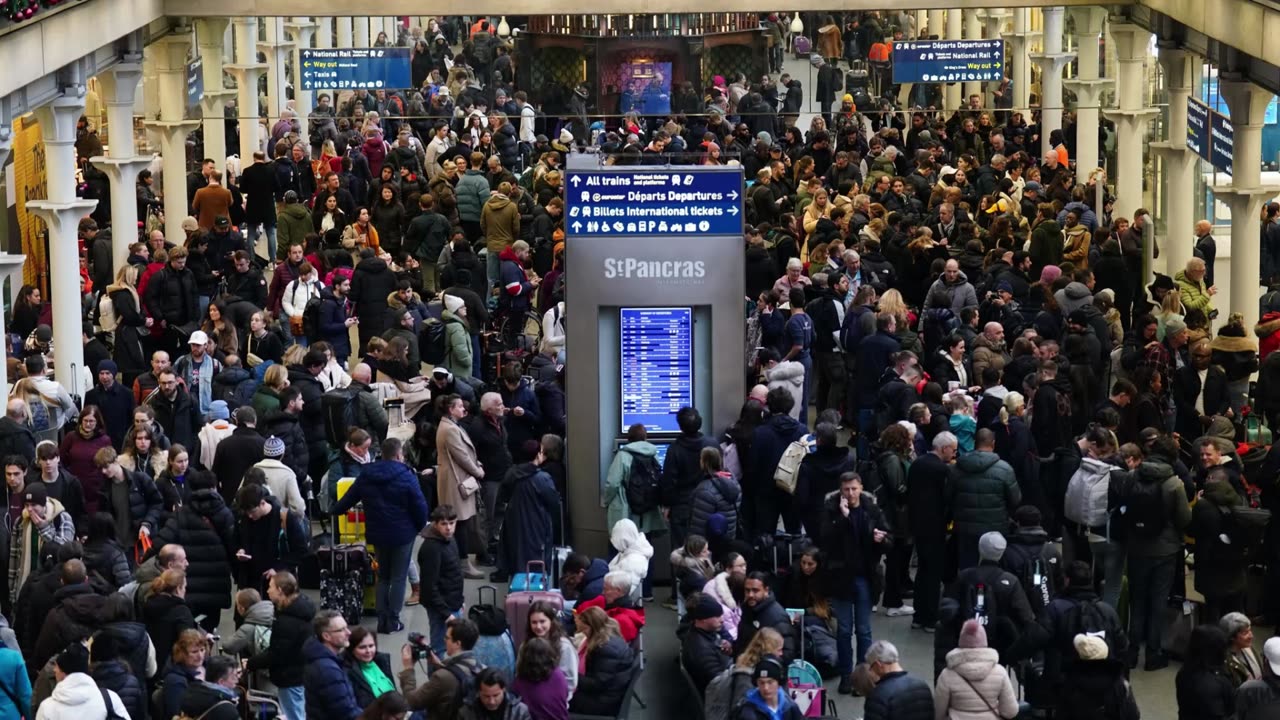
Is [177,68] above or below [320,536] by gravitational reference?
above

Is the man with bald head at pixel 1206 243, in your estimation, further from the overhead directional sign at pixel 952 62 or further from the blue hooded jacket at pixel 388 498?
the blue hooded jacket at pixel 388 498

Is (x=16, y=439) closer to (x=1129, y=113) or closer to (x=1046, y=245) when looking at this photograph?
(x=1046, y=245)

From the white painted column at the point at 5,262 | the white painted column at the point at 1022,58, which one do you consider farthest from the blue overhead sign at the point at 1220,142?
the white painted column at the point at 1022,58

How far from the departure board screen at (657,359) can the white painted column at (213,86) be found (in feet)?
45.7

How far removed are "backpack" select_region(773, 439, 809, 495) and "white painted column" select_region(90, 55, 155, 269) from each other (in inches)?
446

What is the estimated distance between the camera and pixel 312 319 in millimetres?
23531

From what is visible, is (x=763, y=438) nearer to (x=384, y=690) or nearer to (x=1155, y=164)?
(x=384, y=690)

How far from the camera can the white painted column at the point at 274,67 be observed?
3794cm

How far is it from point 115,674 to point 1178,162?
60.5ft

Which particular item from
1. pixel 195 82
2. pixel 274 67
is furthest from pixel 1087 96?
pixel 274 67

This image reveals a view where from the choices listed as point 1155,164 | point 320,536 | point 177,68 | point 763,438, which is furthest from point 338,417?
point 1155,164

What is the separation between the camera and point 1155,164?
106 feet

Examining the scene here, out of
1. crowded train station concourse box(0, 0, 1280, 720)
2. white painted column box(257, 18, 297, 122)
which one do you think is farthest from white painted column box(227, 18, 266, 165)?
crowded train station concourse box(0, 0, 1280, 720)

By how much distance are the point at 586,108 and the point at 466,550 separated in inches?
686
